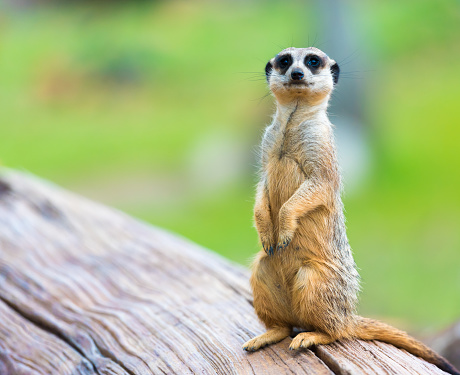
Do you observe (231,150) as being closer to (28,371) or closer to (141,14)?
(141,14)

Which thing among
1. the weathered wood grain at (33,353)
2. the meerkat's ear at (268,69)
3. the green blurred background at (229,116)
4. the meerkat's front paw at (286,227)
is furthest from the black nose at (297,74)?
the green blurred background at (229,116)

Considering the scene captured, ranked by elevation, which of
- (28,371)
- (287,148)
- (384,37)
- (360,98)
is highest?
(384,37)

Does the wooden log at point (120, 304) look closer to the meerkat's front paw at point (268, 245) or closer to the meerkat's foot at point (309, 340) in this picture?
the meerkat's foot at point (309, 340)

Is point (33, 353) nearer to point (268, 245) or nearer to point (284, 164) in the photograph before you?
point (268, 245)

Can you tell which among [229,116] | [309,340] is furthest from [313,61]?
[229,116]

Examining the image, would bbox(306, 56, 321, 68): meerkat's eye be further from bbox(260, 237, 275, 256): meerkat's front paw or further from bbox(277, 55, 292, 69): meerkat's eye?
bbox(260, 237, 275, 256): meerkat's front paw

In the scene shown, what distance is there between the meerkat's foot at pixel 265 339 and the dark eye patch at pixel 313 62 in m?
1.02

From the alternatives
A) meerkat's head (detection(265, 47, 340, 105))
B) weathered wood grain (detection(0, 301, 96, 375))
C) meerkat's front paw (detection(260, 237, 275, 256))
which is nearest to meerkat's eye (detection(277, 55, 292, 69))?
meerkat's head (detection(265, 47, 340, 105))

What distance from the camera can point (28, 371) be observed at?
103 inches

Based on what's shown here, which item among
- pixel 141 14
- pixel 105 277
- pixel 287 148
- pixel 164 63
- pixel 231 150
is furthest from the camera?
Answer: pixel 164 63

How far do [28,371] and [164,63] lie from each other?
7.89m

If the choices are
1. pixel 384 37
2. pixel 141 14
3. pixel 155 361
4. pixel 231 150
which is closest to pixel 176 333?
pixel 155 361

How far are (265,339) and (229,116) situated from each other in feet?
23.0

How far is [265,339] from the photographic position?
89.0 inches
